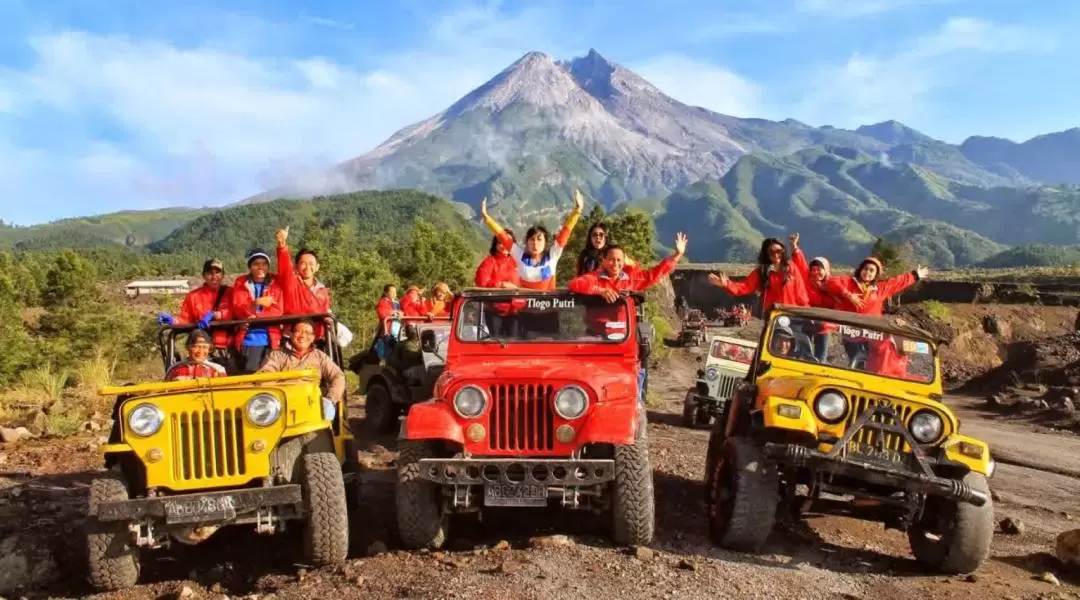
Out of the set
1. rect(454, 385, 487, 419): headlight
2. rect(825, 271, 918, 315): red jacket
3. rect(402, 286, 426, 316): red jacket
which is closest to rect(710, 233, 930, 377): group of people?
rect(825, 271, 918, 315): red jacket

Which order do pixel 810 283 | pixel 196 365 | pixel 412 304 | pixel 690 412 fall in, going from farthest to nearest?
pixel 690 412 → pixel 412 304 → pixel 810 283 → pixel 196 365

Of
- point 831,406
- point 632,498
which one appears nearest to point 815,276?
point 831,406

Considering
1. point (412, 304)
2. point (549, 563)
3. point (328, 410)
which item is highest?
point (412, 304)

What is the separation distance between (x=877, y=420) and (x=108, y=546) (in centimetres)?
525

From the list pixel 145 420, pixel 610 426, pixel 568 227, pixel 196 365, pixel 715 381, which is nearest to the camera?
pixel 145 420

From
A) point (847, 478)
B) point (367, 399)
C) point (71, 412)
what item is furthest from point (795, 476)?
point (71, 412)

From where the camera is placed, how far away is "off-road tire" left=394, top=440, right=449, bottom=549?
5.87 meters

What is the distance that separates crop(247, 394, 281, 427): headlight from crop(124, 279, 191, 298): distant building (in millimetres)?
69768

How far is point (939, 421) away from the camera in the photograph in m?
6.04

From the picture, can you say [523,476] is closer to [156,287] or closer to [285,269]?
[285,269]

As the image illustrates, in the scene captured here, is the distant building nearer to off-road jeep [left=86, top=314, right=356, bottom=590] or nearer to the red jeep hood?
off-road jeep [left=86, top=314, right=356, bottom=590]

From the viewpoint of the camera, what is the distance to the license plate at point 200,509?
5.39 metres

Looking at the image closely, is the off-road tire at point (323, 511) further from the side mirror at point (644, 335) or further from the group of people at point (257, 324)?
the side mirror at point (644, 335)

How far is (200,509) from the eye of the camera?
5.43 metres
